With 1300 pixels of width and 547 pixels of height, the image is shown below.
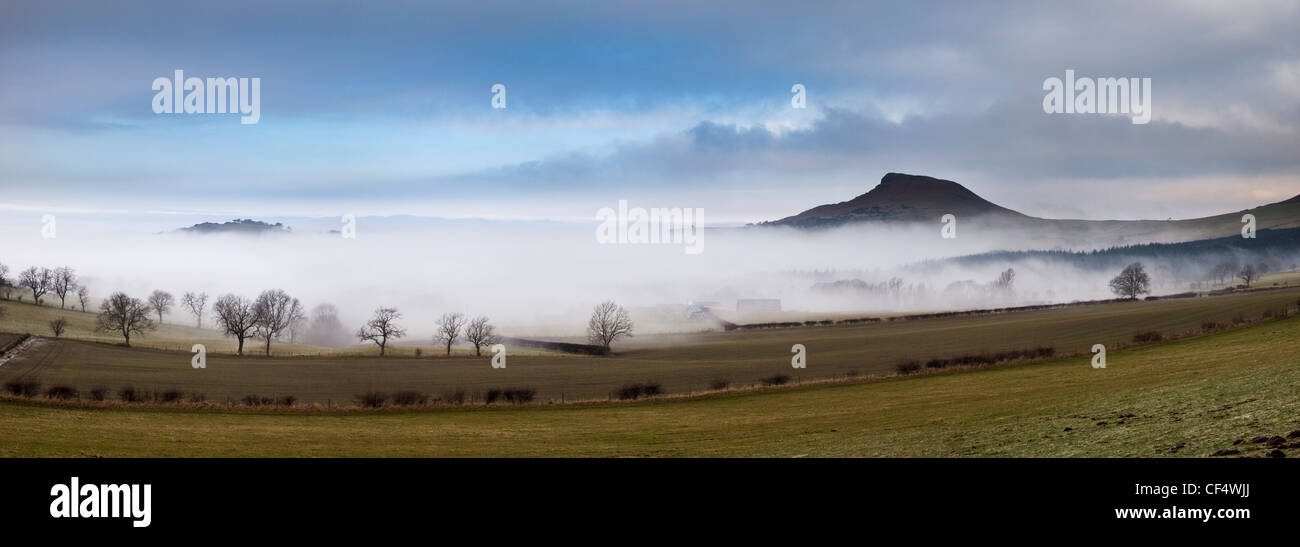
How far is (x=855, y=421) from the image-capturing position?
1700 inches

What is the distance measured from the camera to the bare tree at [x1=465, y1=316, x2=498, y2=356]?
389 feet

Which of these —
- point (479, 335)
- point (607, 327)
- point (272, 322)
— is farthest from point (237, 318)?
point (607, 327)

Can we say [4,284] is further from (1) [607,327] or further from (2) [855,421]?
(2) [855,421]

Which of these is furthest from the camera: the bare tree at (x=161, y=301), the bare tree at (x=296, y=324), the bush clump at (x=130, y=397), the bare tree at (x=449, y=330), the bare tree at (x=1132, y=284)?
the bare tree at (x=161, y=301)

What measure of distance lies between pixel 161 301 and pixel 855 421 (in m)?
175

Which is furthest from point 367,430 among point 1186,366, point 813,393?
point 1186,366

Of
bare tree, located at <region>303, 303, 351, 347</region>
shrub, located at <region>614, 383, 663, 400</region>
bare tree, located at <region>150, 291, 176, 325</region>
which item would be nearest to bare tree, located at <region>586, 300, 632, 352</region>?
shrub, located at <region>614, 383, 663, 400</region>

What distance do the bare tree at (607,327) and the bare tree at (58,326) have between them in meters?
73.1

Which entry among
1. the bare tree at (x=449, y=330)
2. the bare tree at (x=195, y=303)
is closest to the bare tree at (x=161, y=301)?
the bare tree at (x=195, y=303)

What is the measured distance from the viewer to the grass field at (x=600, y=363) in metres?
79.3

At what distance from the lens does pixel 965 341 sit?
355ft

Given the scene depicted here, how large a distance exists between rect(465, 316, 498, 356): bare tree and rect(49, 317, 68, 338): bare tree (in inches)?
2213

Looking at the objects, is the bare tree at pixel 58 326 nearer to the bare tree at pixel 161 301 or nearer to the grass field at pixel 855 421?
the bare tree at pixel 161 301
